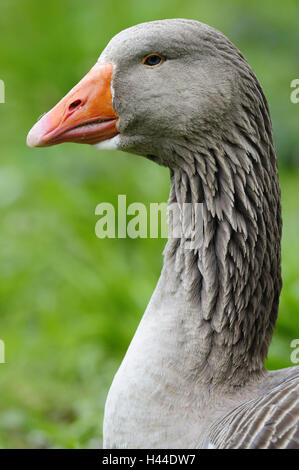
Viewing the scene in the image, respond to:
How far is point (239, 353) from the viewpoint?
3.68 metres

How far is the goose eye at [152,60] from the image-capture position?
11.7 feet

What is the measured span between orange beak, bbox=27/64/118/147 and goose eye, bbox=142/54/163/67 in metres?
0.16

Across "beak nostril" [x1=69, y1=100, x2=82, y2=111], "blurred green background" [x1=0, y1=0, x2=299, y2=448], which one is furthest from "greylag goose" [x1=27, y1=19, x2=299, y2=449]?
"blurred green background" [x1=0, y1=0, x2=299, y2=448]

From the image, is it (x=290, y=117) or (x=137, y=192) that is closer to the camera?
(x=137, y=192)

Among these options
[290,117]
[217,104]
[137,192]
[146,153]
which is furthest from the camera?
[290,117]

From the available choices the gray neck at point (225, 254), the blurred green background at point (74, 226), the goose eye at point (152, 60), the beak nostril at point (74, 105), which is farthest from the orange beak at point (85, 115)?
the blurred green background at point (74, 226)

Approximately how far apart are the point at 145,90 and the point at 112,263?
9.63 feet

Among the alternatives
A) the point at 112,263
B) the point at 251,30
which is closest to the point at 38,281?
the point at 112,263

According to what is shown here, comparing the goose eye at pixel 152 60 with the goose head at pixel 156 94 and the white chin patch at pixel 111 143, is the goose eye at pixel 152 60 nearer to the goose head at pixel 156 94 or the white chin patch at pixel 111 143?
the goose head at pixel 156 94

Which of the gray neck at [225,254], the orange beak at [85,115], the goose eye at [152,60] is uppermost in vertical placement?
the goose eye at [152,60]

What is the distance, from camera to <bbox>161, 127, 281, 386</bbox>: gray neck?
11.7 feet

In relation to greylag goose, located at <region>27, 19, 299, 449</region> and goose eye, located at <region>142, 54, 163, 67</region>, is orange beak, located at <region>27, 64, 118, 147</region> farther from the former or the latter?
goose eye, located at <region>142, 54, 163, 67</region>
